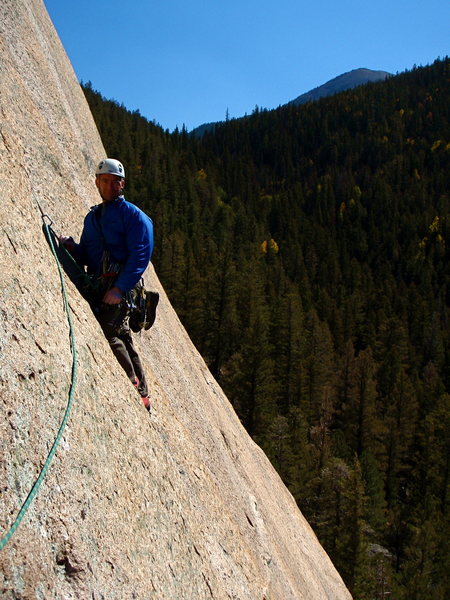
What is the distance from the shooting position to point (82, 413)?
3.92 meters

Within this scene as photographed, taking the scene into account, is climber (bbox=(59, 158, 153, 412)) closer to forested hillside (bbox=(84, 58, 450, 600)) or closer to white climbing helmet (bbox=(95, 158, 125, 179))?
white climbing helmet (bbox=(95, 158, 125, 179))

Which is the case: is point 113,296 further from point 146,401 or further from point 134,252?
point 146,401

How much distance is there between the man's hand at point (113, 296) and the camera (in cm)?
518

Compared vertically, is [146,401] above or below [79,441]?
above

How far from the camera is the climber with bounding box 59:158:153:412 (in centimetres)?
518

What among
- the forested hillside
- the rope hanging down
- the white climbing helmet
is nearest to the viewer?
the rope hanging down

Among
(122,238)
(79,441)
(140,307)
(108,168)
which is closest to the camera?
(79,441)

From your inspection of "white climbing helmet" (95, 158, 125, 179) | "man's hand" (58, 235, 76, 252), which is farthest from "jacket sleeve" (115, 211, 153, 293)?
"man's hand" (58, 235, 76, 252)

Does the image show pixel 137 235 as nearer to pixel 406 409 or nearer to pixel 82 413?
pixel 82 413

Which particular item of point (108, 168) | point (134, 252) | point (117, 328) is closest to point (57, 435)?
point (117, 328)

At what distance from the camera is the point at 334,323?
3118 inches

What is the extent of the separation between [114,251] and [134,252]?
31 cm

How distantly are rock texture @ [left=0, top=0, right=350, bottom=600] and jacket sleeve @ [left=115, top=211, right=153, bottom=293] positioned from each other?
48 cm

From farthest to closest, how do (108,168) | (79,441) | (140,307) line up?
(140,307), (108,168), (79,441)
